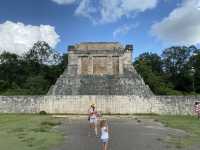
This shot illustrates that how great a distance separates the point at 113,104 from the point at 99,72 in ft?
23.2

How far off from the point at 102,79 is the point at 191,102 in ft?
32.9

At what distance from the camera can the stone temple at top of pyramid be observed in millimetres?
39781

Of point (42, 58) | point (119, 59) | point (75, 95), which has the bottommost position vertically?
point (75, 95)

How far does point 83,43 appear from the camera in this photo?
4328cm

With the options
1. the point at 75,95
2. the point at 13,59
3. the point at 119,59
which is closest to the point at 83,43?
the point at 119,59

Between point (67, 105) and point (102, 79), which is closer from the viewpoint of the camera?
point (67, 105)

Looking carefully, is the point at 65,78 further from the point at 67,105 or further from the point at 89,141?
the point at 89,141

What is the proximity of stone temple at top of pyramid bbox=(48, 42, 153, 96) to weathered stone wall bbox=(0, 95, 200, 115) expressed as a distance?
3596 mm

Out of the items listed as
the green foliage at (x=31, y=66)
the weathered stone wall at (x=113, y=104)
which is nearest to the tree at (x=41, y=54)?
the green foliage at (x=31, y=66)

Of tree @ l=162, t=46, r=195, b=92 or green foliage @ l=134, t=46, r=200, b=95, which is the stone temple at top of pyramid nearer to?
green foliage @ l=134, t=46, r=200, b=95

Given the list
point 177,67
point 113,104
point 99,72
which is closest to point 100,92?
point 99,72

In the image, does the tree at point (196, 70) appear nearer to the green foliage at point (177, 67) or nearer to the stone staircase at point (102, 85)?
the green foliage at point (177, 67)

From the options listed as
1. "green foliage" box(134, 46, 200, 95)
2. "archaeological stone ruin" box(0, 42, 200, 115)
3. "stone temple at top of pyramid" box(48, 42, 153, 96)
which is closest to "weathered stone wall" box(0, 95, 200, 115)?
"archaeological stone ruin" box(0, 42, 200, 115)

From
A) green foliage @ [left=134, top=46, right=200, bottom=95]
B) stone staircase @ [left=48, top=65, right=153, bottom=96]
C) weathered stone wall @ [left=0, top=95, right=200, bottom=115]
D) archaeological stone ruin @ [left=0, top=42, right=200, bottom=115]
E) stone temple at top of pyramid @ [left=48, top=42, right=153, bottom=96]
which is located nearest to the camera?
weathered stone wall @ [left=0, top=95, right=200, bottom=115]
